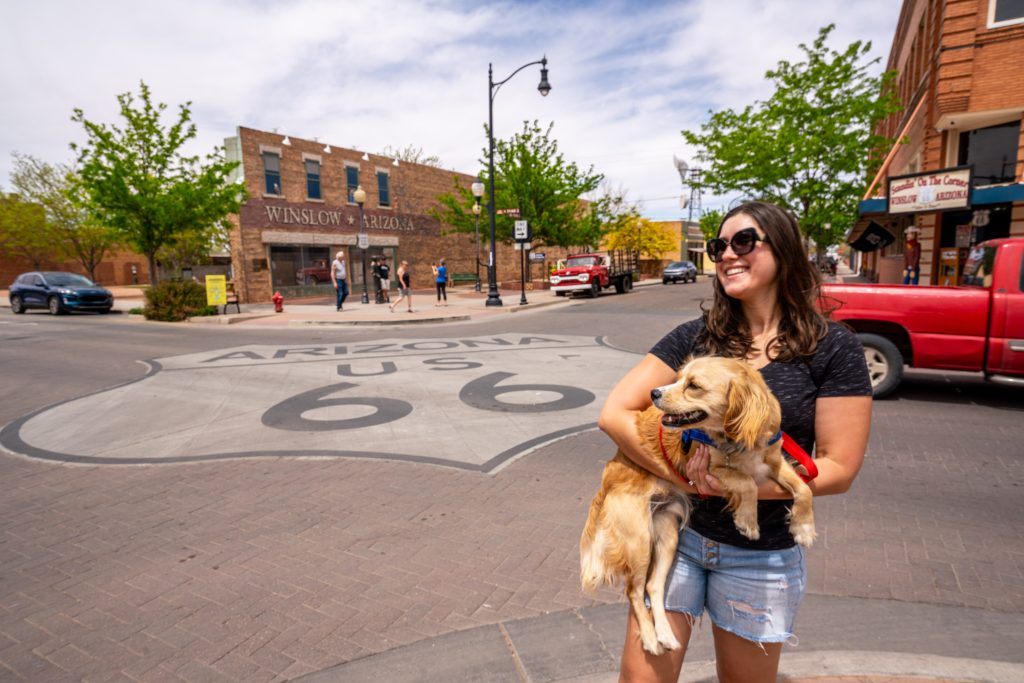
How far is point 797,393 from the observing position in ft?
5.43

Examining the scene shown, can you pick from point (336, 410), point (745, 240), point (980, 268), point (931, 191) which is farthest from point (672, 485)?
point (931, 191)

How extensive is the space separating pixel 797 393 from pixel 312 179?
101 ft

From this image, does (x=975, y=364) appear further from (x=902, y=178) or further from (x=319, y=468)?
(x=902, y=178)

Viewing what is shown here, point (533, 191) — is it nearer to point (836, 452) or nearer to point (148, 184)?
point (148, 184)

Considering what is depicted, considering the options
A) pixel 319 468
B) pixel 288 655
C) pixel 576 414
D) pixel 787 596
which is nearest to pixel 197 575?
pixel 288 655

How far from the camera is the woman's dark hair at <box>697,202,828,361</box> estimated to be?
1.74 meters

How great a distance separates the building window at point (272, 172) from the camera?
2698 centimetres

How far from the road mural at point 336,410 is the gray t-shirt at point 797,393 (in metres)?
3.76

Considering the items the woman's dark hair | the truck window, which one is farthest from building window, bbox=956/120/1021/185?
the woman's dark hair

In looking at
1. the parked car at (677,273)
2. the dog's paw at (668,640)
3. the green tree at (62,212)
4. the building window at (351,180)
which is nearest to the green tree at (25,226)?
the green tree at (62,212)

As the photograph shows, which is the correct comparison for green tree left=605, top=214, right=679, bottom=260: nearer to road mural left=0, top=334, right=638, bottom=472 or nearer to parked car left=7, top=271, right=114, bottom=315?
parked car left=7, top=271, right=114, bottom=315

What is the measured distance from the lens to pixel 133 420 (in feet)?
23.3

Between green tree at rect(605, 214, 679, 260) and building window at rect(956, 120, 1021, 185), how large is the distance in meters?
35.9

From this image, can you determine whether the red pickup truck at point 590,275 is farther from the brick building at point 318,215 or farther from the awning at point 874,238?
the awning at point 874,238
